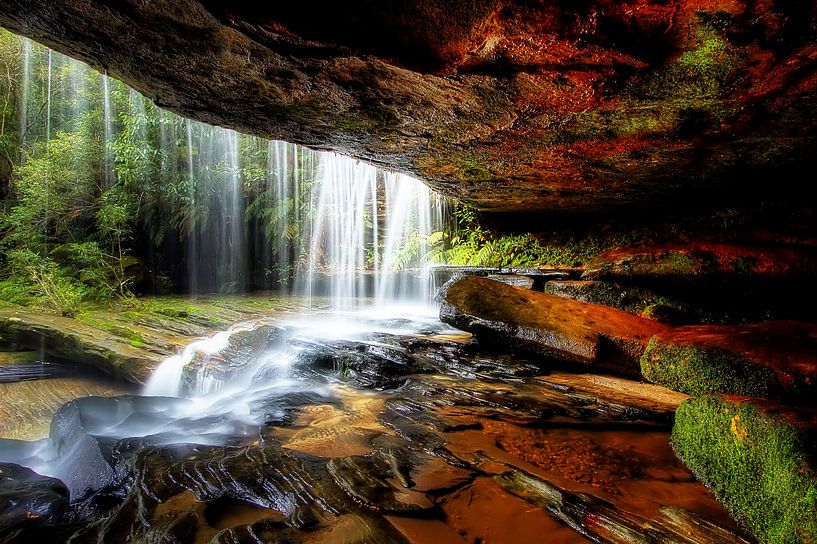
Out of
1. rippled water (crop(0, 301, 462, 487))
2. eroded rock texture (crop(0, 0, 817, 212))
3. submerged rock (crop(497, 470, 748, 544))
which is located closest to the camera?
submerged rock (crop(497, 470, 748, 544))

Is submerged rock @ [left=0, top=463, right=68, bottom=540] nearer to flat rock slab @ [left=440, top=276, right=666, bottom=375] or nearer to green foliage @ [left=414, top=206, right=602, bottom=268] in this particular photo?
flat rock slab @ [left=440, top=276, right=666, bottom=375]

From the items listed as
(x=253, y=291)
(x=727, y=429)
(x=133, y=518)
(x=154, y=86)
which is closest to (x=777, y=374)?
(x=727, y=429)

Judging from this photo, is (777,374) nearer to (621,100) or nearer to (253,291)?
(621,100)

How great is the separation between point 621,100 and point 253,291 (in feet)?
48.4

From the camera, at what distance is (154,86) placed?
3.83m

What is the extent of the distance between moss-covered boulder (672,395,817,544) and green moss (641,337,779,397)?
966 millimetres

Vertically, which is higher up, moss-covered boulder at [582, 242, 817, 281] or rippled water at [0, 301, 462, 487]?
moss-covered boulder at [582, 242, 817, 281]

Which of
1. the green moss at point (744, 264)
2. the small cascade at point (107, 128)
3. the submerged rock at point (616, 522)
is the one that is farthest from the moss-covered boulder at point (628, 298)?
the small cascade at point (107, 128)

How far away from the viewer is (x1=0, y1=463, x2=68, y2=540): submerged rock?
2639 millimetres

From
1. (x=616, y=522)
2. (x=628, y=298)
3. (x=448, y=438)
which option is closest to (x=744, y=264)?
(x=628, y=298)

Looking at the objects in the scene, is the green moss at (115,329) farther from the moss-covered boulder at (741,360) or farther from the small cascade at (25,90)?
the small cascade at (25,90)

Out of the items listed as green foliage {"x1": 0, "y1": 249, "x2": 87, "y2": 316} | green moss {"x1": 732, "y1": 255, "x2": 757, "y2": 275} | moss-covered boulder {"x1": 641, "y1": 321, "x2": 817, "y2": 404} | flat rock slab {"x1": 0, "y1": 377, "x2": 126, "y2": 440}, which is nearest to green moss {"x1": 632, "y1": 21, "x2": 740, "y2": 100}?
moss-covered boulder {"x1": 641, "y1": 321, "x2": 817, "y2": 404}

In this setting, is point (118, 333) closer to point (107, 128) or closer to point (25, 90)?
point (107, 128)

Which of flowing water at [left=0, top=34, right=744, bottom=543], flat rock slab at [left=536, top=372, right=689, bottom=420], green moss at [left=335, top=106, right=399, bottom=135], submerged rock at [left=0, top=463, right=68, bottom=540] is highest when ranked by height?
green moss at [left=335, top=106, right=399, bottom=135]
